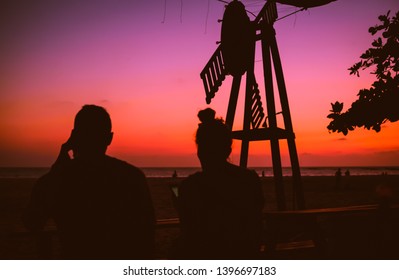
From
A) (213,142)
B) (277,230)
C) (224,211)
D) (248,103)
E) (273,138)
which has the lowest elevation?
(277,230)

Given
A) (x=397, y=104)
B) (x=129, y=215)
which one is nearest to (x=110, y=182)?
(x=129, y=215)

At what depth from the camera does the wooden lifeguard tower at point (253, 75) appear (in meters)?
5.93

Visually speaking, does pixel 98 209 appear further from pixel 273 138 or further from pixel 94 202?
pixel 273 138

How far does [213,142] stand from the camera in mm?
1984

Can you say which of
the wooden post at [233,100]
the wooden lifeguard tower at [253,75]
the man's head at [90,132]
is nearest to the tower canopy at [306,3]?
the wooden lifeguard tower at [253,75]

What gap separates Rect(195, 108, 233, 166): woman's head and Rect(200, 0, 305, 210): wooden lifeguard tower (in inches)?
153

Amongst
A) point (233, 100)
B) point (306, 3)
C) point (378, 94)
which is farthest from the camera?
point (233, 100)

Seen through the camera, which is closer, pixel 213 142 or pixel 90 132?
pixel 90 132

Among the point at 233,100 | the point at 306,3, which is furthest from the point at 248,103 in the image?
the point at 306,3

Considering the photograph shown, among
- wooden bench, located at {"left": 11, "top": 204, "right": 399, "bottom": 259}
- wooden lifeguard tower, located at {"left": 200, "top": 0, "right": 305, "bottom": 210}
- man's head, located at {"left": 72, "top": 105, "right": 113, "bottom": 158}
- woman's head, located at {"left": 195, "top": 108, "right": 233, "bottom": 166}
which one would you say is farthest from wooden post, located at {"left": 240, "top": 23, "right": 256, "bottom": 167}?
man's head, located at {"left": 72, "top": 105, "right": 113, "bottom": 158}

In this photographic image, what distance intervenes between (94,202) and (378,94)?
304 cm
